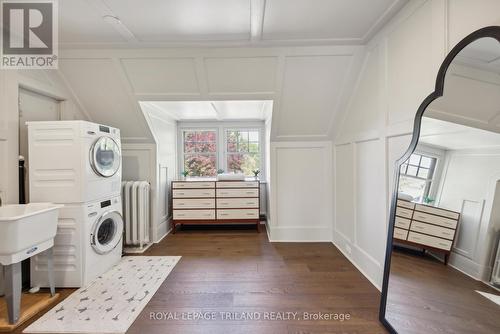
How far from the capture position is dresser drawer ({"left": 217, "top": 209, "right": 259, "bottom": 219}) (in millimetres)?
3668

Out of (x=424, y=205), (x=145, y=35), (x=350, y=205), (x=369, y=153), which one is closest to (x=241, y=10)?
(x=145, y=35)

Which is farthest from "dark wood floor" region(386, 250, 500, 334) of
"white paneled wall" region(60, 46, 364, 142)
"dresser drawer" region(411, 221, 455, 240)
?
"white paneled wall" region(60, 46, 364, 142)

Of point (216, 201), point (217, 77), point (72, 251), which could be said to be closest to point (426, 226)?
point (217, 77)

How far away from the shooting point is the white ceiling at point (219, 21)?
1.70 metres

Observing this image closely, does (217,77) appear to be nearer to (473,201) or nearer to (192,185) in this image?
(192,185)

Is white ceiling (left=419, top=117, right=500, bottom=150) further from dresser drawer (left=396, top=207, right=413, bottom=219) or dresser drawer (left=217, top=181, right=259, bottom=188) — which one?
dresser drawer (left=217, top=181, right=259, bottom=188)

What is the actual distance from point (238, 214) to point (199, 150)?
1585 millimetres

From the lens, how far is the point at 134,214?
9.68 ft

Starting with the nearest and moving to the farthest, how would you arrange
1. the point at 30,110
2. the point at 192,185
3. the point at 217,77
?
the point at 30,110 → the point at 217,77 → the point at 192,185

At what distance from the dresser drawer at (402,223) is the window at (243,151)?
2.98m

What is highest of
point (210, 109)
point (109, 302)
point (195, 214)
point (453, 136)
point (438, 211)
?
point (210, 109)

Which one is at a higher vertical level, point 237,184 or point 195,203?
point 237,184

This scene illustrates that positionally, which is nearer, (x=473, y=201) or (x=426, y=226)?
(x=473, y=201)

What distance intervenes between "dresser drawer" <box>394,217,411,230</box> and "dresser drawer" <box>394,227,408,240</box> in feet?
0.09
